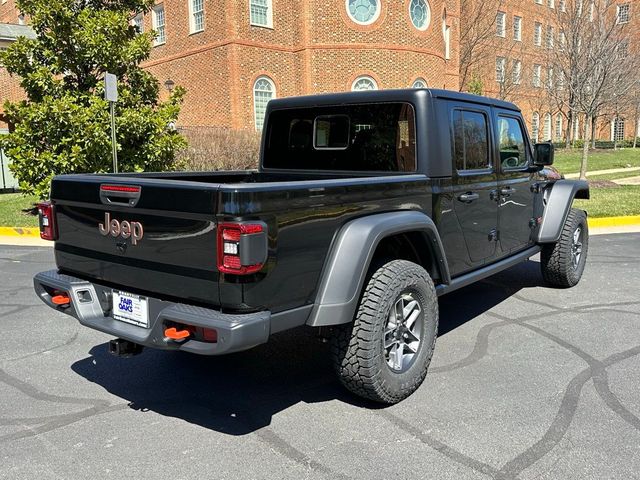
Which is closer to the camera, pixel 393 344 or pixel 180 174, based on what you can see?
pixel 393 344

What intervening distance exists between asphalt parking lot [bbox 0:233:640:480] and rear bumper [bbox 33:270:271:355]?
556 mm

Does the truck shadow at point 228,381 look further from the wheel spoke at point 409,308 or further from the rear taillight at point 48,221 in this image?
the rear taillight at point 48,221

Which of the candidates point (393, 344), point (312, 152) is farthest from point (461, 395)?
point (312, 152)

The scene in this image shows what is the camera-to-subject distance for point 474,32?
102 ft

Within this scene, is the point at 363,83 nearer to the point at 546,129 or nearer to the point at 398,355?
the point at 398,355

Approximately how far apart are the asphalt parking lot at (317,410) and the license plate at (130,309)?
59 cm

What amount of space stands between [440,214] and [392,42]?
20010 mm

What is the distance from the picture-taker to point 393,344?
11.6 feet

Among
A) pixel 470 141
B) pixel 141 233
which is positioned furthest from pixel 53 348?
pixel 470 141

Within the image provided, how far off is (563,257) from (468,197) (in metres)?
2.17

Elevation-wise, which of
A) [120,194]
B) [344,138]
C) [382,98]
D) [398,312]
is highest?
[382,98]

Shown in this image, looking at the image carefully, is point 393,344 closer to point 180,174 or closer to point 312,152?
point 312,152

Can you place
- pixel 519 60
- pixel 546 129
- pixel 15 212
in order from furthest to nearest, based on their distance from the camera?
pixel 546 129, pixel 519 60, pixel 15 212

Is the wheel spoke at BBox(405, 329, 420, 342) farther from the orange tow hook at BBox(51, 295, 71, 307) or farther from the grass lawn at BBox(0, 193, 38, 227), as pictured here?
the grass lawn at BBox(0, 193, 38, 227)
